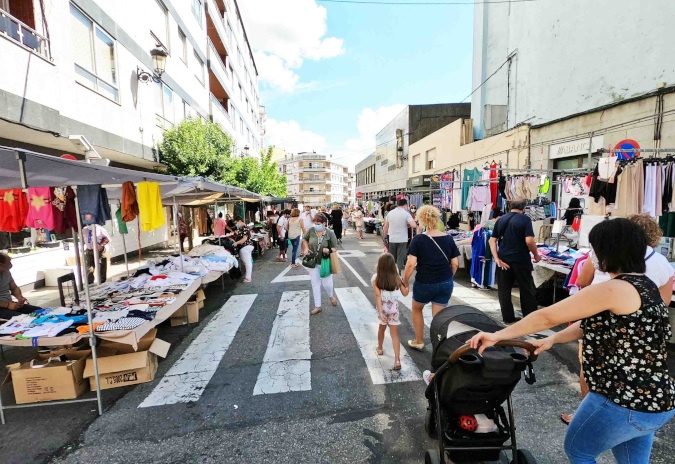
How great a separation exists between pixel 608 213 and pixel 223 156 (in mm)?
12187

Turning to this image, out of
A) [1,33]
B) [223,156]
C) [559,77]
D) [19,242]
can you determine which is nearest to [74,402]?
[1,33]

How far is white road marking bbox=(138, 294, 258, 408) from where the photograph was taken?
145 inches

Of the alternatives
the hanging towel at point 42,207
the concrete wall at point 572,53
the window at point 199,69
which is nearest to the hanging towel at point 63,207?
the hanging towel at point 42,207

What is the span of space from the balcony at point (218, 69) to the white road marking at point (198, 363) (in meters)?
17.7

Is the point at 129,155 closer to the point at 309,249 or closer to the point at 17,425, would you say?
the point at 309,249

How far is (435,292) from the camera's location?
4137mm

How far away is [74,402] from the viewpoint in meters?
3.56

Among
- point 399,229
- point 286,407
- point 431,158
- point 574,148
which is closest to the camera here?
point 286,407

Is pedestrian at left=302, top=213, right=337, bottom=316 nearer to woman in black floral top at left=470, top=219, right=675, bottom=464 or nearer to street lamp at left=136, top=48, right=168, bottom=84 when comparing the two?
woman in black floral top at left=470, top=219, right=675, bottom=464

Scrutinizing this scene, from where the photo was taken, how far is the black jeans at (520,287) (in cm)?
527

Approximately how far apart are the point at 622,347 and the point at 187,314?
6033mm

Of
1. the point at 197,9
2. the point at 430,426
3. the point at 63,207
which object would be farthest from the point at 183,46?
the point at 430,426

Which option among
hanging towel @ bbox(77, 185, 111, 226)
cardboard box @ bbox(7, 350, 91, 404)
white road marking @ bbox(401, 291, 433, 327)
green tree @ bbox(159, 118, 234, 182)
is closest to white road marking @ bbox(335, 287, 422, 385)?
white road marking @ bbox(401, 291, 433, 327)

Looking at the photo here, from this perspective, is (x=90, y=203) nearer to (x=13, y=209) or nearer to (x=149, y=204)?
(x=149, y=204)
